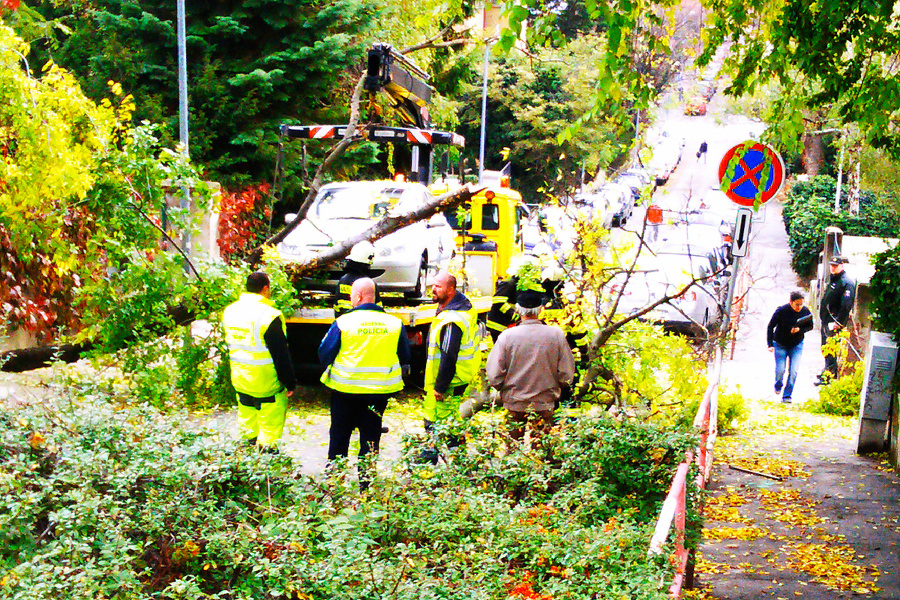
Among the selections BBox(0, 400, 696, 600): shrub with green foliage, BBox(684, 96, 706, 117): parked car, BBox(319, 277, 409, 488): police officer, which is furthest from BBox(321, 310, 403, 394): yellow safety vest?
BBox(684, 96, 706, 117): parked car

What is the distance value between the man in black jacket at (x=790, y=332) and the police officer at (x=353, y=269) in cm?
627

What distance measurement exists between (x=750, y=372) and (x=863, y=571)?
11.5 meters

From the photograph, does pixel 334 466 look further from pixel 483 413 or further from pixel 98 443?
pixel 483 413

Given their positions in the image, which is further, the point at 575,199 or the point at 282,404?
the point at 575,199

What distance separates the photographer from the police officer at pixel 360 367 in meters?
7.17

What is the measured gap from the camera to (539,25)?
6.67 meters

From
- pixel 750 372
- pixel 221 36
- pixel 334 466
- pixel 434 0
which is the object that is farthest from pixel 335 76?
pixel 334 466

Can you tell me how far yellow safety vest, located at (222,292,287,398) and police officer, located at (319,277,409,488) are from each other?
1.34ft

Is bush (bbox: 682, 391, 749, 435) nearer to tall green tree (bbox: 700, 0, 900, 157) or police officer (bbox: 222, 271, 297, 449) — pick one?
tall green tree (bbox: 700, 0, 900, 157)

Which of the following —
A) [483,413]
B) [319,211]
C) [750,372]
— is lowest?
[750,372]

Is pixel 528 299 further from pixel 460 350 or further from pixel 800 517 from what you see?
pixel 800 517

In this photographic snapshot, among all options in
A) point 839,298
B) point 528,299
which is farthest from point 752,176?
point 839,298

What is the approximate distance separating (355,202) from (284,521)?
9.24 meters

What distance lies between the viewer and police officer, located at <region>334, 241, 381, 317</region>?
413 inches
